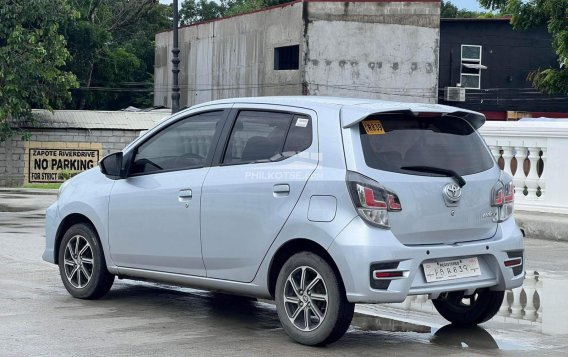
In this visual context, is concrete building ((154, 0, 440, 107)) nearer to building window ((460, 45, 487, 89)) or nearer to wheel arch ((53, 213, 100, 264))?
building window ((460, 45, 487, 89))

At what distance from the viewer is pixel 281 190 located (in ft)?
25.0

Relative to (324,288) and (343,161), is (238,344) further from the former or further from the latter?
(343,161)

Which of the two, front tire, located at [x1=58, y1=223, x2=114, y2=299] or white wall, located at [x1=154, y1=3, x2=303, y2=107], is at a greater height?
white wall, located at [x1=154, y1=3, x2=303, y2=107]

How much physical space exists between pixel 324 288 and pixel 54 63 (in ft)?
121

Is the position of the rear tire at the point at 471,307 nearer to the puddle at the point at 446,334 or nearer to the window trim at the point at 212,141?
the puddle at the point at 446,334

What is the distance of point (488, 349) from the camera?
294 inches

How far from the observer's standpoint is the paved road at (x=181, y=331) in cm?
729

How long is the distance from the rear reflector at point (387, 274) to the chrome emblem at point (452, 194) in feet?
2.19

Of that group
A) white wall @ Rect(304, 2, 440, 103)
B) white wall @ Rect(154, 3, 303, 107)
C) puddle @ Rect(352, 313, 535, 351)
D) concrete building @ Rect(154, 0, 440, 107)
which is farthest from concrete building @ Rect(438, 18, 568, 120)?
puddle @ Rect(352, 313, 535, 351)

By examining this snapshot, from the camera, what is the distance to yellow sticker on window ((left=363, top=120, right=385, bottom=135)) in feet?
24.5

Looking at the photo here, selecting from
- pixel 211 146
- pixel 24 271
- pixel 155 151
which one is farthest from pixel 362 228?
pixel 24 271

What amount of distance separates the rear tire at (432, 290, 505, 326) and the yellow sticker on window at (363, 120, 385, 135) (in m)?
1.40

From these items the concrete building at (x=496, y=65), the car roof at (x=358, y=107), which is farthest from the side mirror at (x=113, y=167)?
the concrete building at (x=496, y=65)

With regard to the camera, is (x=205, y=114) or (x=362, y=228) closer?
(x=362, y=228)
